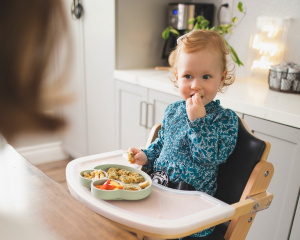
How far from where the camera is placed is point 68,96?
260 millimetres

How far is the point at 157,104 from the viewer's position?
2.01 meters

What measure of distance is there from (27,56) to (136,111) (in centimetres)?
198

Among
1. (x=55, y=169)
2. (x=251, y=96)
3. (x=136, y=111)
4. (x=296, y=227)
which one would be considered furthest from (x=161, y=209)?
(x=55, y=169)

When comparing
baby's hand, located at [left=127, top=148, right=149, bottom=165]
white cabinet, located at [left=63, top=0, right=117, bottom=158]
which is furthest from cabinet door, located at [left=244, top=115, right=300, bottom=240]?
white cabinet, located at [left=63, top=0, right=117, bottom=158]

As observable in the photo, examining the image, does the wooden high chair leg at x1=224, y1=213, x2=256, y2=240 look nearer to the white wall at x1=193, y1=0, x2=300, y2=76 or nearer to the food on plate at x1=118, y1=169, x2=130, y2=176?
the food on plate at x1=118, y1=169, x2=130, y2=176

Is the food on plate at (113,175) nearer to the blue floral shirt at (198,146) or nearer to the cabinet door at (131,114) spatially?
the blue floral shirt at (198,146)

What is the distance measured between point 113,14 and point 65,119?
203cm

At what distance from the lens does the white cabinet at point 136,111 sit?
201 cm

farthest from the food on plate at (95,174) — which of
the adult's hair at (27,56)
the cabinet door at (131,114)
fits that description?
the cabinet door at (131,114)

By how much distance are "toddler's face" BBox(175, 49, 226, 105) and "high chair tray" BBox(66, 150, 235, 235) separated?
1.11 feet

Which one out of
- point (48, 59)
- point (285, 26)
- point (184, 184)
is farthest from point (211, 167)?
point (285, 26)

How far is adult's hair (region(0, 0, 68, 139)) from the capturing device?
0.70ft

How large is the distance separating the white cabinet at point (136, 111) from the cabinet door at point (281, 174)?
1.92 ft

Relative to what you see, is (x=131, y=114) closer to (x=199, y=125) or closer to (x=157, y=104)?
(x=157, y=104)
